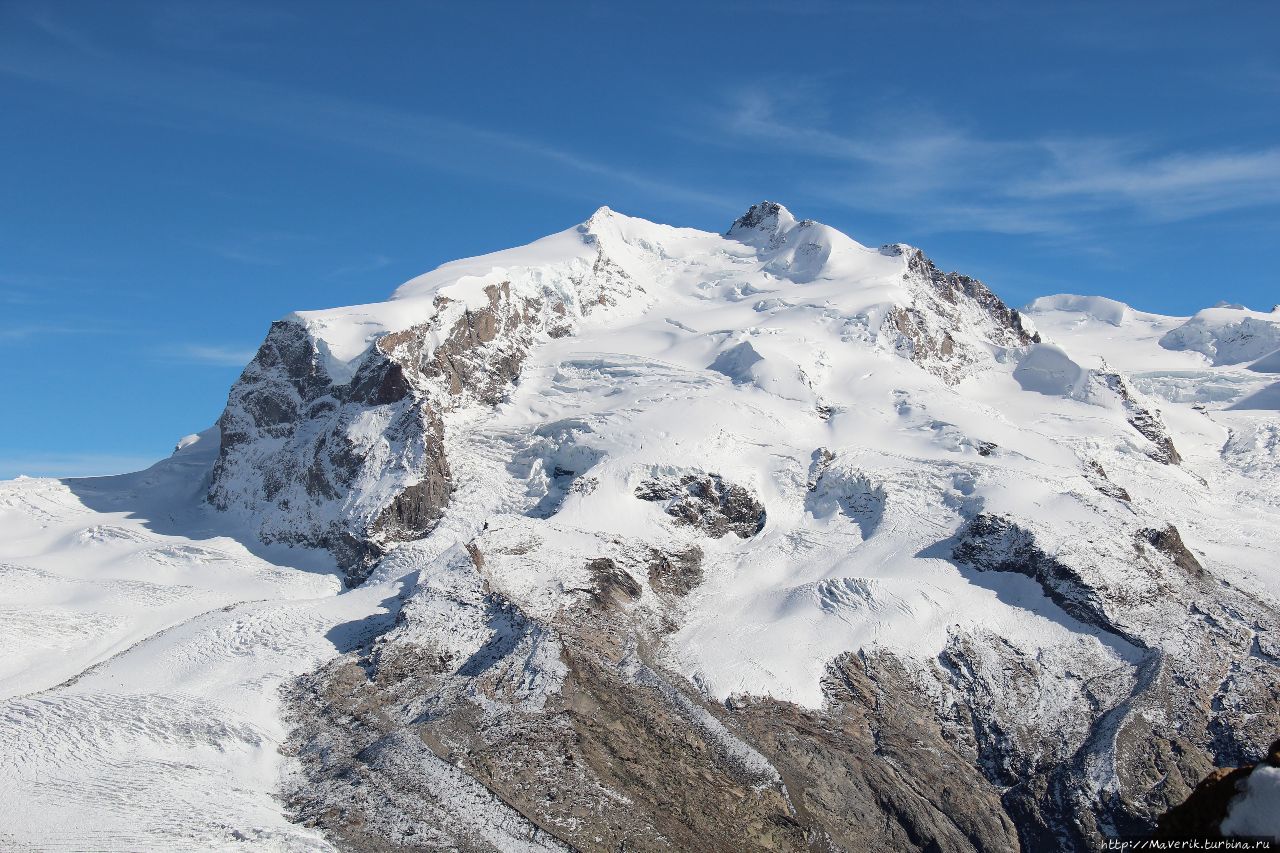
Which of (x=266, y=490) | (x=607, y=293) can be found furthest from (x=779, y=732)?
(x=607, y=293)

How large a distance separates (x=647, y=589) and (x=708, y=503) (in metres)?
15.3

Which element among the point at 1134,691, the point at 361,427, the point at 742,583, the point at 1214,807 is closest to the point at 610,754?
the point at 742,583

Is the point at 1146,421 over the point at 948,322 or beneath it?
beneath

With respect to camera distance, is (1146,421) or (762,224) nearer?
(1146,421)

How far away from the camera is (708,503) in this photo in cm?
10631

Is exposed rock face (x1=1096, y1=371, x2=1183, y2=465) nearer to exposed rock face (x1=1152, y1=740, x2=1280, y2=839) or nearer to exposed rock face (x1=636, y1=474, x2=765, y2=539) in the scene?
exposed rock face (x1=636, y1=474, x2=765, y2=539)

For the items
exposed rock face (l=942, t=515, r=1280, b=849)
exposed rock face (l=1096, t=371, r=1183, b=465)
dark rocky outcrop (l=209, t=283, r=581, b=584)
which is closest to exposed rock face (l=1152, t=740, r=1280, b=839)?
exposed rock face (l=942, t=515, r=1280, b=849)

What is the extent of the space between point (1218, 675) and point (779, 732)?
33273 mm

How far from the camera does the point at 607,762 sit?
6700cm

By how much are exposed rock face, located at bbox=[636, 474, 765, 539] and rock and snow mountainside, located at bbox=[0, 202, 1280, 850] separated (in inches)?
11.6

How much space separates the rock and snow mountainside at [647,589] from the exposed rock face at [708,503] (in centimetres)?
29

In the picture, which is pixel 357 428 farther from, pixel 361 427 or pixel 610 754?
pixel 610 754

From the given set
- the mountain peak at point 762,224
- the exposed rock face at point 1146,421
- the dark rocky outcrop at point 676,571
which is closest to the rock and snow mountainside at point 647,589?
the dark rocky outcrop at point 676,571

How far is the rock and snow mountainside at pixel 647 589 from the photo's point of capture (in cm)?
6606
